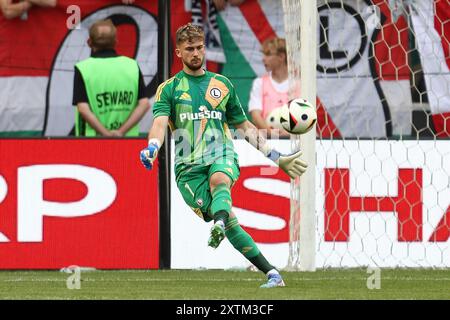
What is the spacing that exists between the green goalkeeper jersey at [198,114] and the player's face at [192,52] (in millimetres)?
135

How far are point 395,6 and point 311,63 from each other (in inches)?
79.6

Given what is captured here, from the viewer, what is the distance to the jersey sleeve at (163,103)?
9414 millimetres

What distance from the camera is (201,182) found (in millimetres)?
9453

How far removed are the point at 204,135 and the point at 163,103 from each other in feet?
1.26

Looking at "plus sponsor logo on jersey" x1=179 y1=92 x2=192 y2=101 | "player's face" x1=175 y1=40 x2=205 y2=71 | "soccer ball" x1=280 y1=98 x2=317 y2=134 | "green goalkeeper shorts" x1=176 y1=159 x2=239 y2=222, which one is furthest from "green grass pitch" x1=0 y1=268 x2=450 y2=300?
"player's face" x1=175 y1=40 x2=205 y2=71

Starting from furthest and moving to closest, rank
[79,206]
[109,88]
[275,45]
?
[275,45] → [109,88] → [79,206]

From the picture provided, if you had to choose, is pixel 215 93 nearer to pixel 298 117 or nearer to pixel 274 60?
pixel 298 117

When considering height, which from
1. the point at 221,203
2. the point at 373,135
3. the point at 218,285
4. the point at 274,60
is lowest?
the point at 218,285

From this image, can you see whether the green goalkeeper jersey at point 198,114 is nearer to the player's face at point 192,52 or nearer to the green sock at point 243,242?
the player's face at point 192,52

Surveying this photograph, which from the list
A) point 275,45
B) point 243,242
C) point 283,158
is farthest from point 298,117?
point 275,45

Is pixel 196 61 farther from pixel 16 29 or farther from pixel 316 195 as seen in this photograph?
pixel 16 29

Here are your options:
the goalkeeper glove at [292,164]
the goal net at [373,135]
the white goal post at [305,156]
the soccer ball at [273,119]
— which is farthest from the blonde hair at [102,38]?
the goalkeeper glove at [292,164]

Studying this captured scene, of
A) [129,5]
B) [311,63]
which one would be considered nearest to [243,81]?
[129,5]

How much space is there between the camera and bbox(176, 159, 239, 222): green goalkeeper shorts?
9.34 m
